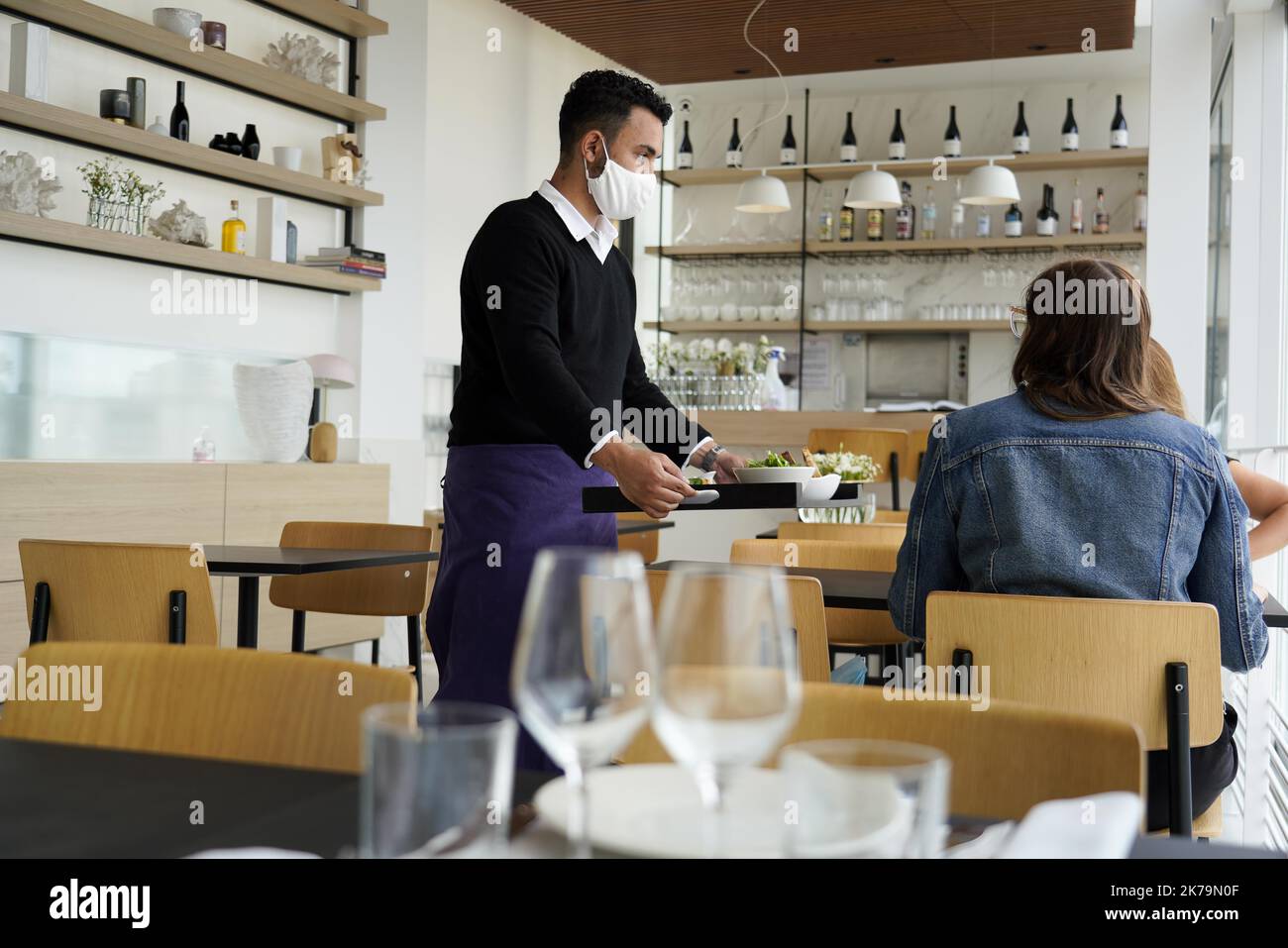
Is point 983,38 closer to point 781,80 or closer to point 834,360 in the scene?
point 781,80

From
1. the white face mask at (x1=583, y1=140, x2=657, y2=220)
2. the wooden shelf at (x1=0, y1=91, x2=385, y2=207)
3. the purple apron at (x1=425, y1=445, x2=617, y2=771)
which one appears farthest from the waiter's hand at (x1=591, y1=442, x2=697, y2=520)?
the wooden shelf at (x1=0, y1=91, x2=385, y2=207)

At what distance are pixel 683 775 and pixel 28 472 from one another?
3.59m

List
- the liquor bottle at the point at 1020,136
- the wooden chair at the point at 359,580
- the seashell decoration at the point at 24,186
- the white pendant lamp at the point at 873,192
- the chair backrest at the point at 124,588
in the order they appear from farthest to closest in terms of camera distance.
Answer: the liquor bottle at the point at 1020,136
the white pendant lamp at the point at 873,192
the seashell decoration at the point at 24,186
the wooden chair at the point at 359,580
the chair backrest at the point at 124,588

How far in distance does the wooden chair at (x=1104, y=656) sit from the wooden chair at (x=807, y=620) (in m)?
0.33

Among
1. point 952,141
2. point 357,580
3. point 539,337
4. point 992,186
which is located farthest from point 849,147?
point 539,337

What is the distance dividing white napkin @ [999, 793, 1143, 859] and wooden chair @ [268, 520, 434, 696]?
9.71 ft

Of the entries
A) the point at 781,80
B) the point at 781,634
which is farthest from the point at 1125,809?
the point at 781,80

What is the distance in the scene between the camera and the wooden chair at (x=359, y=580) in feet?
11.9

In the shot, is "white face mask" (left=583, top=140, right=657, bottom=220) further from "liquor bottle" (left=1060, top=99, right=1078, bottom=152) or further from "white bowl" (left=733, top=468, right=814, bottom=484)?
"liquor bottle" (left=1060, top=99, right=1078, bottom=152)

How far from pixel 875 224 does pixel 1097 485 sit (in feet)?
24.1

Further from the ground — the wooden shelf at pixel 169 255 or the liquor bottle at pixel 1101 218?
the liquor bottle at pixel 1101 218

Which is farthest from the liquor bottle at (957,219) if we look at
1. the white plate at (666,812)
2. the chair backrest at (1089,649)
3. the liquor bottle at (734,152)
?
the white plate at (666,812)

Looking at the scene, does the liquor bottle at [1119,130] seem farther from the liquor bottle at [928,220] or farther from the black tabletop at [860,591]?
the black tabletop at [860,591]

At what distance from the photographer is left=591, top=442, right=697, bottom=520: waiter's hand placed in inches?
70.2
